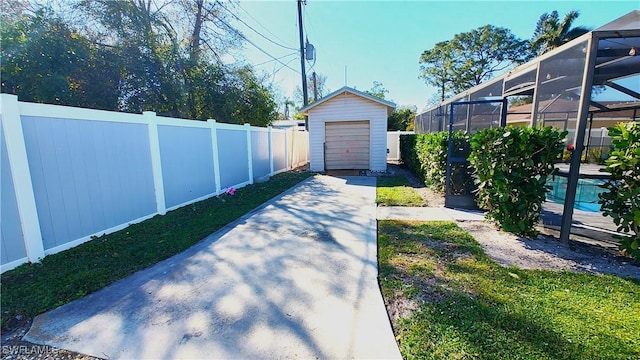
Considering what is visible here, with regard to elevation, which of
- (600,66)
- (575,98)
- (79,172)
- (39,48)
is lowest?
(79,172)

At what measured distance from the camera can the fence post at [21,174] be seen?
2850 millimetres

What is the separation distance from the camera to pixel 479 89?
758cm

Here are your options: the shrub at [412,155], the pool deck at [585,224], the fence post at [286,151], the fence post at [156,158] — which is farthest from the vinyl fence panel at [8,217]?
the fence post at [286,151]

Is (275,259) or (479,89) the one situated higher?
(479,89)

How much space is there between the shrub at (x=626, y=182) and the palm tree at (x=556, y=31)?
2079 centimetres

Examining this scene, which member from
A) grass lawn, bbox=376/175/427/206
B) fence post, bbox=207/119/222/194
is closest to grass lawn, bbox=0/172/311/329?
fence post, bbox=207/119/222/194

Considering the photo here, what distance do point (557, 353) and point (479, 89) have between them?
24.5 ft

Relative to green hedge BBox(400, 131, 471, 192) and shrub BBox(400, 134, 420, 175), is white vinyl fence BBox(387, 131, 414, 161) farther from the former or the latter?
green hedge BBox(400, 131, 471, 192)

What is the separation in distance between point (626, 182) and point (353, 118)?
8682 millimetres

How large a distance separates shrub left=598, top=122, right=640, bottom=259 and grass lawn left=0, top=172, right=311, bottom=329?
219 inches

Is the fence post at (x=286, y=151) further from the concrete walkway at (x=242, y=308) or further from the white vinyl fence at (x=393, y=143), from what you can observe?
the white vinyl fence at (x=393, y=143)

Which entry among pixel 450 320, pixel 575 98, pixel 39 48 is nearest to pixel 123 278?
pixel 450 320

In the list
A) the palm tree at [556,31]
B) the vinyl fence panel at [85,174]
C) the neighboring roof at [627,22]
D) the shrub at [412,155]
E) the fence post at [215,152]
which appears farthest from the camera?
the palm tree at [556,31]

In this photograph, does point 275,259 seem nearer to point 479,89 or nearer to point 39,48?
point 479,89
